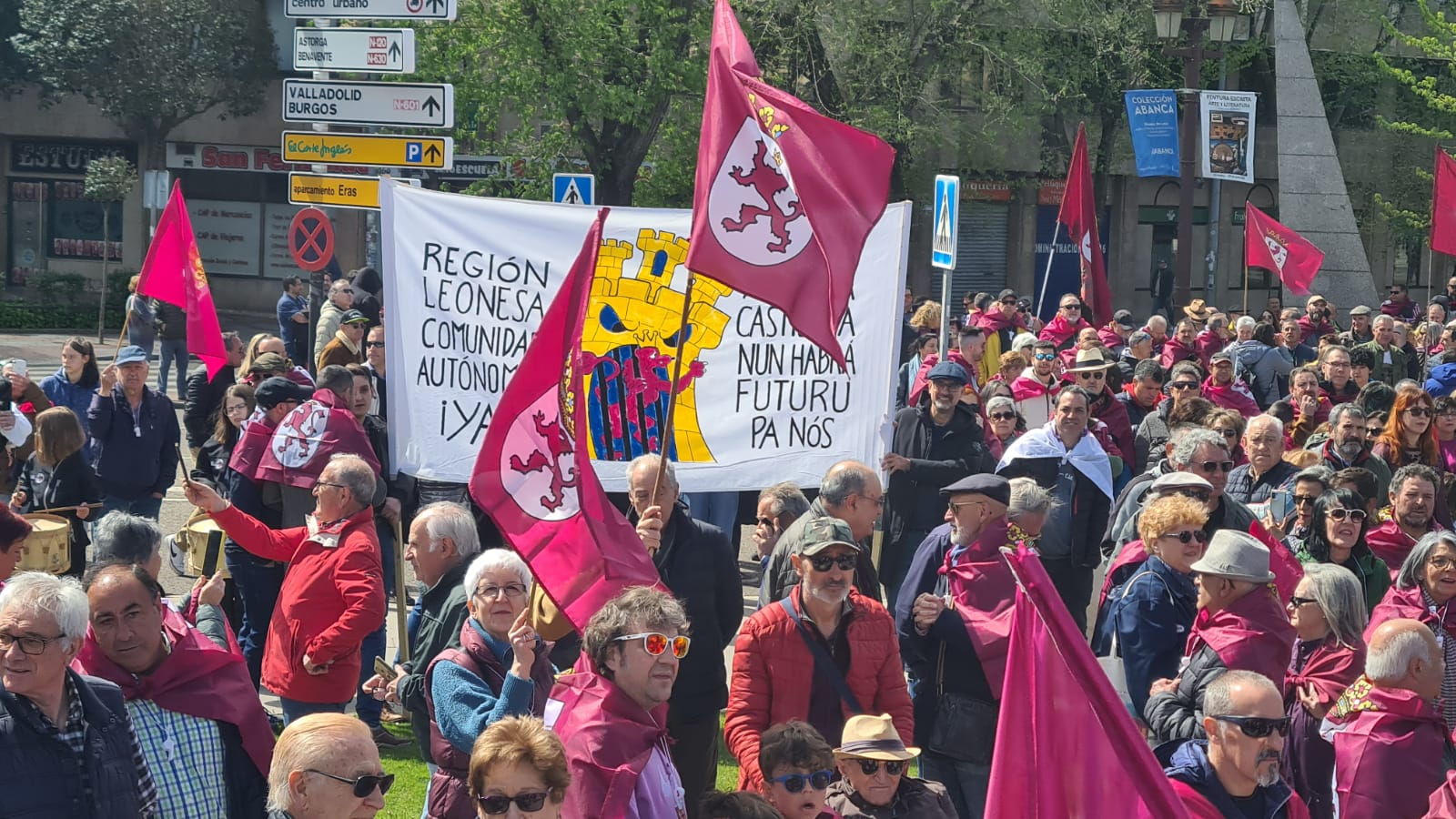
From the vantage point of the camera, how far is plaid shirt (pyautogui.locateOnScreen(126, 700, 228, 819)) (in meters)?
4.66

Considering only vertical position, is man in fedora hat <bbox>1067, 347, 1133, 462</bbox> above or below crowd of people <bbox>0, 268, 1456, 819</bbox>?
above

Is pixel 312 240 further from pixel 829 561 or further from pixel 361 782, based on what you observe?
pixel 361 782

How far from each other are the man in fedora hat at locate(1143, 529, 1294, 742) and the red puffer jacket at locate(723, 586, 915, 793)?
0.83 meters

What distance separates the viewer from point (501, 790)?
4008 mm

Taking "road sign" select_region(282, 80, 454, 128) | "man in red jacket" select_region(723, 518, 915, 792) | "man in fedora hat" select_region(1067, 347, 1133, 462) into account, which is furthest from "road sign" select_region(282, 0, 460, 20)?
"man in red jacket" select_region(723, 518, 915, 792)

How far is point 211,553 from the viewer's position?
795 centimetres

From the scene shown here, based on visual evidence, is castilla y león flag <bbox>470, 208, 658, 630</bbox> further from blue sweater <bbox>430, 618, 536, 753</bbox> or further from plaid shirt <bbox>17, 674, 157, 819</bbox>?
→ plaid shirt <bbox>17, 674, 157, 819</bbox>

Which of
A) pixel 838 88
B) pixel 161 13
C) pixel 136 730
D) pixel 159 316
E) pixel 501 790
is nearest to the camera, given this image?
pixel 501 790

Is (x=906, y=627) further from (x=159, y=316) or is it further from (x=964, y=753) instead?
(x=159, y=316)

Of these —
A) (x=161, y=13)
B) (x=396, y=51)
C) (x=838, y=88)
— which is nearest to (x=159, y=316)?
(x=396, y=51)

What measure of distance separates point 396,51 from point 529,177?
468 inches

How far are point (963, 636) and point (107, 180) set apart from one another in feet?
96.9

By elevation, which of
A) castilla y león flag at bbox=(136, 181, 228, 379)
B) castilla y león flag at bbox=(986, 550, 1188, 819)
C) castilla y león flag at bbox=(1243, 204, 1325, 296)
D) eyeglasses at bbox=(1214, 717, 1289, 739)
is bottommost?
eyeglasses at bbox=(1214, 717, 1289, 739)

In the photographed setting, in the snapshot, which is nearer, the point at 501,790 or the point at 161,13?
the point at 501,790
